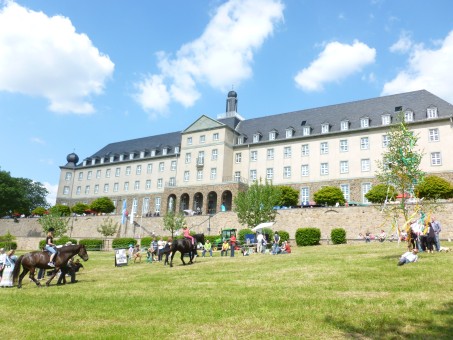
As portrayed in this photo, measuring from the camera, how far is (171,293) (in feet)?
39.5

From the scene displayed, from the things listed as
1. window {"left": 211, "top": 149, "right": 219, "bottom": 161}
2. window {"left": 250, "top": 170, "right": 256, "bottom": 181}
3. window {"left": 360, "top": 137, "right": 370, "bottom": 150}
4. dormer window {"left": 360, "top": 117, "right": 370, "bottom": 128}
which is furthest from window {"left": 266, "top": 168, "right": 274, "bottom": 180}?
dormer window {"left": 360, "top": 117, "right": 370, "bottom": 128}

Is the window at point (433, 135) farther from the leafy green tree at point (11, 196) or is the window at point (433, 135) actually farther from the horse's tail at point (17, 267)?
the leafy green tree at point (11, 196)

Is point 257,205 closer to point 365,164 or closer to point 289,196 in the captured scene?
point 289,196

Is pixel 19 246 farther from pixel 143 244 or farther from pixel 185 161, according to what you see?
pixel 185 161

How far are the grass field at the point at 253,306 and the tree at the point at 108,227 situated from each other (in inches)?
1633

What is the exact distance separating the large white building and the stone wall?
596cm

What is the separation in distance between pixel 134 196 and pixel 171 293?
61.0m

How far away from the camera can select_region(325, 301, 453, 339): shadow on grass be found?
23.0ft

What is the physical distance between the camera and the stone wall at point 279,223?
3928cm

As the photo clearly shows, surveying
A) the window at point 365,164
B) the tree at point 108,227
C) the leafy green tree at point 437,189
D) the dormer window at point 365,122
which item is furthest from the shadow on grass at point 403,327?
the tree at point 108,227

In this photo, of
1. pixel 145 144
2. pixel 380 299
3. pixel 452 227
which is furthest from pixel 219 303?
pixel 145 144

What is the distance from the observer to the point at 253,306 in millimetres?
9594

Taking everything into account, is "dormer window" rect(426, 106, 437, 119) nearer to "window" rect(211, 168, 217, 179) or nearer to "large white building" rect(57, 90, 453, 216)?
"large white building" rect(57, 90, 453, 216)

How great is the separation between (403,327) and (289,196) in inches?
1726
